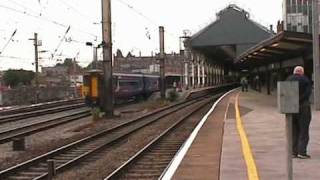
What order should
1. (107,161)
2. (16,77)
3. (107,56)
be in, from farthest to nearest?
(16,77) → (107,56) → (107,161)

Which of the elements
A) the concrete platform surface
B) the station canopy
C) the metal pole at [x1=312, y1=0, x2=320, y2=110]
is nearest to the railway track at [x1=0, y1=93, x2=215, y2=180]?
the concrete platform surface

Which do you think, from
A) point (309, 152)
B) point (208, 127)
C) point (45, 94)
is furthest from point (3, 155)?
point (45, 94)

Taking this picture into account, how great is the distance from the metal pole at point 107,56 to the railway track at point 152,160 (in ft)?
37.2

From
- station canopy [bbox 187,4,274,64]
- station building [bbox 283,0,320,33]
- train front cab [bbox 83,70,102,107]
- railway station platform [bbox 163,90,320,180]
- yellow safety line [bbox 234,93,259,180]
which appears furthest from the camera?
station building [bbox 283,0,320,33]

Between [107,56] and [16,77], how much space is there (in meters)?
73.4

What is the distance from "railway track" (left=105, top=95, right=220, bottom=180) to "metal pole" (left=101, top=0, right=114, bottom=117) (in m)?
11.3

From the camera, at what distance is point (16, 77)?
10400 centimetres

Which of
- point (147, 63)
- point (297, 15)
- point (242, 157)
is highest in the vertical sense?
point (297, 15)

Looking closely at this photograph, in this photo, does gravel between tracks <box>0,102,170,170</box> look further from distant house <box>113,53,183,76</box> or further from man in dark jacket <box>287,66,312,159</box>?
distant house <box>113,53,183,76</box>

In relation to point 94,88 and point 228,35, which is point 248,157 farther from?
point 228,35

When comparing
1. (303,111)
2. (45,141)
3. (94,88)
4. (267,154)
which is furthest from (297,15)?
(303,111)

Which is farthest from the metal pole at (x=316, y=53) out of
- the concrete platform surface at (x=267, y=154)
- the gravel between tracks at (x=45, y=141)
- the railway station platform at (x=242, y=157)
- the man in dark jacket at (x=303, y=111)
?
the man in dark jacket at (x=303, y=111)

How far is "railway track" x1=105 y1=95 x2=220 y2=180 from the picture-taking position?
1262 cm

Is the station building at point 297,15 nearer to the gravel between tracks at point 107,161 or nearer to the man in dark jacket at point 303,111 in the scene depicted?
the gravel between tracks at point 107,161
